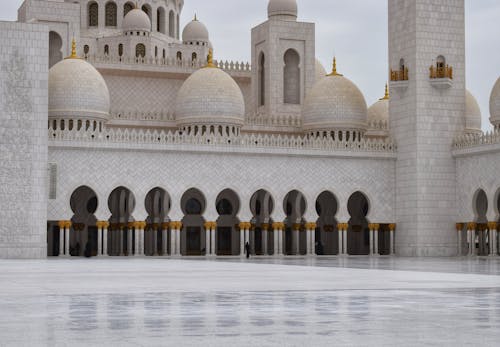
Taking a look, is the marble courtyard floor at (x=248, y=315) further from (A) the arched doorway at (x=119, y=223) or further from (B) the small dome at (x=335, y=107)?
(B) the small dome at (x=335, y=107)

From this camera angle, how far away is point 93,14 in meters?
36.8

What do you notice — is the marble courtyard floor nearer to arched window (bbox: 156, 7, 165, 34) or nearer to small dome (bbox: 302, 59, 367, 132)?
small dome (bbox: 302, 59, 367, 132)

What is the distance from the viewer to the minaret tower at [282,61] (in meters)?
33.5

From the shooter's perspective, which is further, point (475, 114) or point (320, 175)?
point (475, 114)

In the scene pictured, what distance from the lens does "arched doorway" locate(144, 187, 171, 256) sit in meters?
28.6

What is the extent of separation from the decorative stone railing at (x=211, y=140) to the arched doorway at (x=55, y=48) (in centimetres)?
668

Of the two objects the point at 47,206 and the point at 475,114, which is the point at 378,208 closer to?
the point at 475,114

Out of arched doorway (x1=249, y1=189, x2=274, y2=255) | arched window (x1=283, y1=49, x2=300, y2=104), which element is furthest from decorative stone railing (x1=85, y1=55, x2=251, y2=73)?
arched doorway (x1=249, y1=189, x2=274, y2=255)

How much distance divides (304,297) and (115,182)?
737 inches

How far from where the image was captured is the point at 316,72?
123 ft

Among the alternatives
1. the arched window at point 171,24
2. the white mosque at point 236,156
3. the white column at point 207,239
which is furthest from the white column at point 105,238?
the arched window at point 171,24

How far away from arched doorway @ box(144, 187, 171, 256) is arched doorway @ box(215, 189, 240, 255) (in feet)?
6.48

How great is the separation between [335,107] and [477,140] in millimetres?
5178

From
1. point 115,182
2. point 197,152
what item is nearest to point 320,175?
point 197,152
